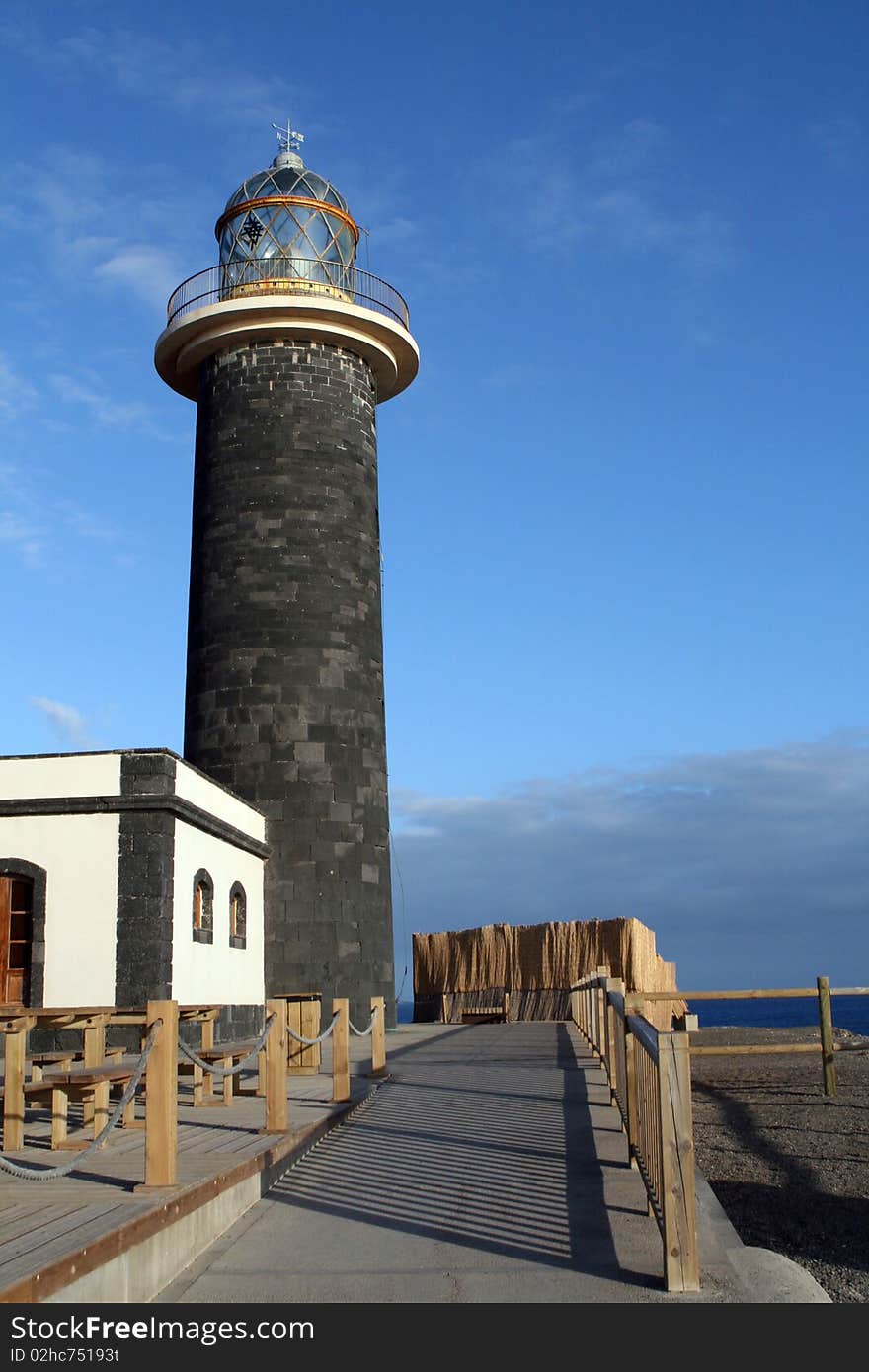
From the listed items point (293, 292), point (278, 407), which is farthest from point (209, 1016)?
point (293, 292)

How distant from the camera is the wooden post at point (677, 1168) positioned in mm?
4781

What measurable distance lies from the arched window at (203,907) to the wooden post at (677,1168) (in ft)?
36.0

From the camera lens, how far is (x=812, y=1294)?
15.9 feet

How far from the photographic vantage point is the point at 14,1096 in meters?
7.49

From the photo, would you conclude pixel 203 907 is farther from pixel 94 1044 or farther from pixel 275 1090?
pixel 275 1090

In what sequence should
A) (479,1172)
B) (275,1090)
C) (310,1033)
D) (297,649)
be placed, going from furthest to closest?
(297,649) < (310,1033) < (275,1090) < (479,1172)

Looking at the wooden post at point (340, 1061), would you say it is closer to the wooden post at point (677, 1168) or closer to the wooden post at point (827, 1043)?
the wooden post at point (827, 1043)

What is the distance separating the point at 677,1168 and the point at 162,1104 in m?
2.40

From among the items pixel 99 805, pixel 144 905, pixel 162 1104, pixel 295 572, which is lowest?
pixel 162 1104

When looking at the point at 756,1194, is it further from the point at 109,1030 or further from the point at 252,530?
the point at 252,530

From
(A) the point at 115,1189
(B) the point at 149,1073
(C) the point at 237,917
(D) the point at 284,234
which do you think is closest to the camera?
(A) the point at 115,1189

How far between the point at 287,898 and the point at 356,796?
5.77 feet

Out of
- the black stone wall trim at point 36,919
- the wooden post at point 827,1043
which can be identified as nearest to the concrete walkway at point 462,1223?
the wooden post at point 827,1043

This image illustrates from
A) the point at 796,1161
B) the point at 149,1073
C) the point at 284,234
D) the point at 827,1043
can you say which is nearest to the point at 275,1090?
the point at 149,1073
